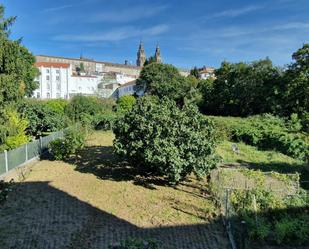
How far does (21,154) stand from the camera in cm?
1691

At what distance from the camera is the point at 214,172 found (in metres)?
14.5

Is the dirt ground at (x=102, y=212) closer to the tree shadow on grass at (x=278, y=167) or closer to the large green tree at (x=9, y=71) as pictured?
the tree shadow on grass at (x=278, y=167)

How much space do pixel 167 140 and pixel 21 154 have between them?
7.92m

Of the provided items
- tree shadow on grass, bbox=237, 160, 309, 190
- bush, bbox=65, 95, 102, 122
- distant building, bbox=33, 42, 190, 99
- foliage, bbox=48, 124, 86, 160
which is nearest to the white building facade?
distant building, bbox=33, 42, 190, 99

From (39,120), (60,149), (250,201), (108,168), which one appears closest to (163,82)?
(39,120)

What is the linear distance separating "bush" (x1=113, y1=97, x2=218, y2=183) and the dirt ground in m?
0.96

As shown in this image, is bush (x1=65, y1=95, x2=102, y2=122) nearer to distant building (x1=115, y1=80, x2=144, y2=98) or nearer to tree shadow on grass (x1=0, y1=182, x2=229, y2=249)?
tree shadow on grass (x1=0, y1=182, x2=229, y2=249)

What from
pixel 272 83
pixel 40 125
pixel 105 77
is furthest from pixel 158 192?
pixel 105 77

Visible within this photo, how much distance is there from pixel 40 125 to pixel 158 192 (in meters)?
15.6

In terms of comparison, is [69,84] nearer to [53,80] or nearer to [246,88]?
[53,80]

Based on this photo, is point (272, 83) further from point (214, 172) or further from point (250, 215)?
point (250, 215)

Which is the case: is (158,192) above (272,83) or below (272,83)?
below

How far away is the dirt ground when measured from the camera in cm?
918

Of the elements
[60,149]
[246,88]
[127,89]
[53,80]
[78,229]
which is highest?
[53,80]
